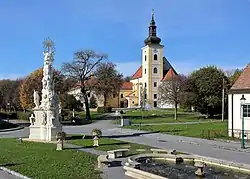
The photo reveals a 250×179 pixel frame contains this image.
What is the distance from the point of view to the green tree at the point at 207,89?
64.6m

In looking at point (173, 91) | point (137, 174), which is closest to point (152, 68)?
point (173, 91)

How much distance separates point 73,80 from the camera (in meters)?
68.6

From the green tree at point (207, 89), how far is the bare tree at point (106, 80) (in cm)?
1240

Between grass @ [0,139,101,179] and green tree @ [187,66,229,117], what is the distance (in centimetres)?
4191

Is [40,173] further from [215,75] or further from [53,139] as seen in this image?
[215,75]

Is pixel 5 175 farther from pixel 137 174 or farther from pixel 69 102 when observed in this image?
pixel 69 102

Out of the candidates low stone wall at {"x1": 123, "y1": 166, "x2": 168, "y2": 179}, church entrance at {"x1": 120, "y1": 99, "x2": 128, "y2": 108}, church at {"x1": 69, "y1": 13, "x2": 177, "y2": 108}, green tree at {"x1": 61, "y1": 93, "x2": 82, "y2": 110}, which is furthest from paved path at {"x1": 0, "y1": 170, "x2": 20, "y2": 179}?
church entrance at {"x1": 120, "y1": 99, "x2": 128, "y2": 108}

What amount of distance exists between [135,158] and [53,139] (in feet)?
48.8

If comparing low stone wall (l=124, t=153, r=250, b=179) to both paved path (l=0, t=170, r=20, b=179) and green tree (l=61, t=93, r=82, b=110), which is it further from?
green tree (l=61, t=93, r=82, b=110)

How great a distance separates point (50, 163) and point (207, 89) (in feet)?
157

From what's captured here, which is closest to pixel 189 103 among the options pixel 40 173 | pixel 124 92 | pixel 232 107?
pixel 232 107

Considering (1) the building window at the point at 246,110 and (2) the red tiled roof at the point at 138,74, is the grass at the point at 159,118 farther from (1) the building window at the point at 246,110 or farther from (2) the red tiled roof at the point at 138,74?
(2) the red tiled roof at the point at 138,74

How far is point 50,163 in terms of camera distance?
65.7 feet

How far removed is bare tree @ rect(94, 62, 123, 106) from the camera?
220ft
